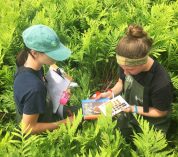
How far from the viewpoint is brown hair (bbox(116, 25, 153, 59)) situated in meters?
2.68

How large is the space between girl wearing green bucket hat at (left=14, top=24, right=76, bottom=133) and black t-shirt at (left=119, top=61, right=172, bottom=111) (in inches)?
27.2

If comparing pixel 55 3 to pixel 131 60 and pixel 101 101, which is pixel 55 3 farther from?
pixel 131 60

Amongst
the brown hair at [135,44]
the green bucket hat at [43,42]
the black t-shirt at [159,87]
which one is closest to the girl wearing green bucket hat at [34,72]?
the green bucket hat at [43,42]

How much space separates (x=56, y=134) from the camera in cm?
271

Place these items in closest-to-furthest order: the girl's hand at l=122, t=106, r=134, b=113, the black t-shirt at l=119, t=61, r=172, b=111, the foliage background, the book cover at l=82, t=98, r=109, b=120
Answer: the black t-shirt at l=119, t=61, r=172, b=111, the girl's hand at l=122, t=106, r=134, b=113, the book cover at l=82, t=98, r=109, b=120, the foliage background

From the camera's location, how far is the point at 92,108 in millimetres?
3232

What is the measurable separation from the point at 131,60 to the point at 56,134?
2.65 ft

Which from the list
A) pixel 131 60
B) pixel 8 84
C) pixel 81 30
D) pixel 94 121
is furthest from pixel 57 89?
pixel 81 30

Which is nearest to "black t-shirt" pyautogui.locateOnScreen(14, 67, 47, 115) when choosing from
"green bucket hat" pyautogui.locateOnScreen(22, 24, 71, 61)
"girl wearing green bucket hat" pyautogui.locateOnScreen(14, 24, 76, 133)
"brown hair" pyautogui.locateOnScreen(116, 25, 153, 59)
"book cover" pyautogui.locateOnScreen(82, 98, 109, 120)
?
"girl wearing green bucket hat" pyautogui.locateOnScreen(14, 24, 76, 133)

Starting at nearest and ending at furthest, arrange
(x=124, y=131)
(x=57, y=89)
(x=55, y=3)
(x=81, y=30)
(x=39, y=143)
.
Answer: (x=39, y=143)
(x=57, y=89)
(x=124, y=131)
(x=81, y=30)
(x=55, y=3)

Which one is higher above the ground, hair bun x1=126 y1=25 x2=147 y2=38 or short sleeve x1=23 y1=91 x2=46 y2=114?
hair bun x1=126 y1=25 x2=147 y2=38

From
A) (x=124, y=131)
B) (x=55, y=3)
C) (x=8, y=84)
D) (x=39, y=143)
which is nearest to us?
(x=39, y=143)

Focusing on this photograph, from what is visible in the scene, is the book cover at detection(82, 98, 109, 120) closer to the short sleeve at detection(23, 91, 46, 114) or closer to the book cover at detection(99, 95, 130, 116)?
the book cover at detection(99, 95, 130, 116)

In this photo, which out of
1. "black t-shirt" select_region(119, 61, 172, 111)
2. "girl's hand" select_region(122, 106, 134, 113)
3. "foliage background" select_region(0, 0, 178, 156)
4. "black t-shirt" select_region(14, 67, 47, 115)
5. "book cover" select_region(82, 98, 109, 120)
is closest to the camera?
"black t-shirt" select_region(14, 67, 47, 115)
